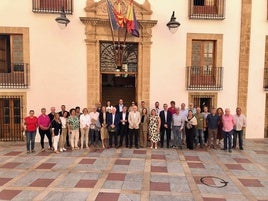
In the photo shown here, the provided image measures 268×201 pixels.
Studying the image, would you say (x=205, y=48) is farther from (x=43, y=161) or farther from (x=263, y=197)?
(x=43, y=161)

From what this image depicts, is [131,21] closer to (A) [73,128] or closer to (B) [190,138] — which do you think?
(A) [73,128]

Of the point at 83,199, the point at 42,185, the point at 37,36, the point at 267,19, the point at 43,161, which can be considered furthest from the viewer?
the point at 267,19

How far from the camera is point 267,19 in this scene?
11.2 meters

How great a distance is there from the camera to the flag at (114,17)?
9.73 m

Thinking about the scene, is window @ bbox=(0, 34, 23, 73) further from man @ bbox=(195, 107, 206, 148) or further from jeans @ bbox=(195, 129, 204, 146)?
jeans @ bbox=(195, 129, 204, 146)

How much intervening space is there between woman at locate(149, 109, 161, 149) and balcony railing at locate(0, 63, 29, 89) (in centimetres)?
547

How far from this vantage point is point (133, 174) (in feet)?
22.2

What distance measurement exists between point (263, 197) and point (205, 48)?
7.45 m

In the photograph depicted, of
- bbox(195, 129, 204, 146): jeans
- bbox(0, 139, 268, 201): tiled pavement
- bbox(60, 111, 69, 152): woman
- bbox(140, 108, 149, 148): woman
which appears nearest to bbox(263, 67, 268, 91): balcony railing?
bbox(0, 139, 268, 201): tiled pavement

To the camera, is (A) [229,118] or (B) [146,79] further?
(B) [146,79]

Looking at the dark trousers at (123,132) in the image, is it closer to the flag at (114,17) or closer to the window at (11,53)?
the flag at (114,17)

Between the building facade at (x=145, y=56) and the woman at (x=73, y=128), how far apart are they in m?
1.81

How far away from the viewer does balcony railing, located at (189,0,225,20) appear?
1082cm

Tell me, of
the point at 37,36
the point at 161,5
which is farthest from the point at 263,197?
the point at 37,36
